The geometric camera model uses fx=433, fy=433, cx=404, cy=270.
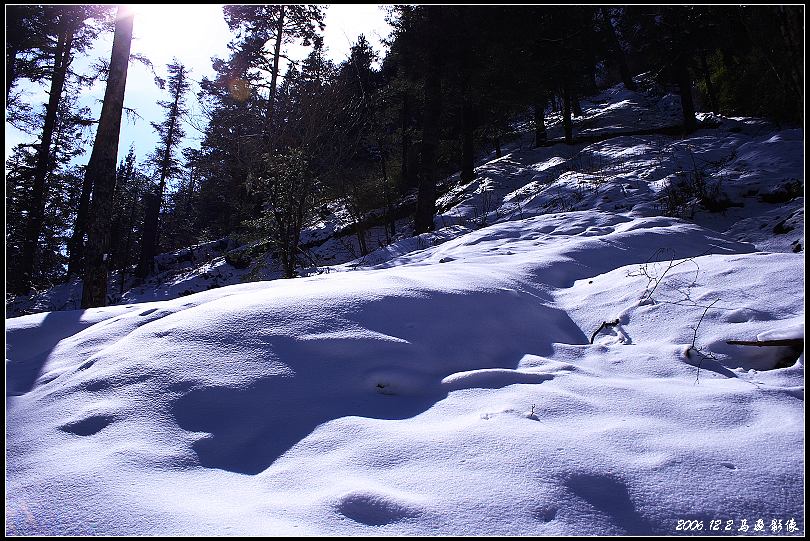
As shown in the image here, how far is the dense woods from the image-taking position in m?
6.77

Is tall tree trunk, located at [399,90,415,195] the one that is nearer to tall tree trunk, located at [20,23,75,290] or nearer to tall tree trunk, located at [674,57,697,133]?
tall tree trunk, located at [674,57,697,133]

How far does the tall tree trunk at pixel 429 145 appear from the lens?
9.38 metres

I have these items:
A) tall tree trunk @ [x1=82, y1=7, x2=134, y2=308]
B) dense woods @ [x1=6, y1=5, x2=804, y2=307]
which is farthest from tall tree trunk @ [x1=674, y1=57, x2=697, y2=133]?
tall tree trunk @ [x1=82, y1=7, x2=134, y2=308]

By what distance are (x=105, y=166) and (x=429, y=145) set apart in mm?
6003

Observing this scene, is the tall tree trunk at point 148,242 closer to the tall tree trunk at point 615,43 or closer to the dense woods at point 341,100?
the dense woods at point 341,100

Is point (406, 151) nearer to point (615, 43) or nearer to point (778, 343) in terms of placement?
point (615, 43)

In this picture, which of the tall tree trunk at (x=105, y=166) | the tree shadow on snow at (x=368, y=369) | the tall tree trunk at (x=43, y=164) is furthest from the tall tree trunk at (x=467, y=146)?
the tree shadow on snow at (x=368, y=369)

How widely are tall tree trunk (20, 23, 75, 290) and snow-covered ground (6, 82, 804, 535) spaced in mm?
11913

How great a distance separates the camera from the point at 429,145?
9.45 m

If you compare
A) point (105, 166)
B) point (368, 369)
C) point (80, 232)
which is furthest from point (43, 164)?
point (368, 369)

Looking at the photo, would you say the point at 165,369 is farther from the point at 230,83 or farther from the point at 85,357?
the point at 230,83

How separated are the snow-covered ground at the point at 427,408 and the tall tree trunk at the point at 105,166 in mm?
3200

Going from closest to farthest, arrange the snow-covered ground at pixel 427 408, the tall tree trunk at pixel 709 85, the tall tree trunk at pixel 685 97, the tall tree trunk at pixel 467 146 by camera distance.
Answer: the snow-covered ground at pixel 427 408
the tall tree trunk at pixel 685 97
the tall tree trunk at pixel 467 146
the tall tree trunk at pixel 709 85

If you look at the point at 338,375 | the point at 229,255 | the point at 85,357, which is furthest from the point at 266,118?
the point at 338,375
